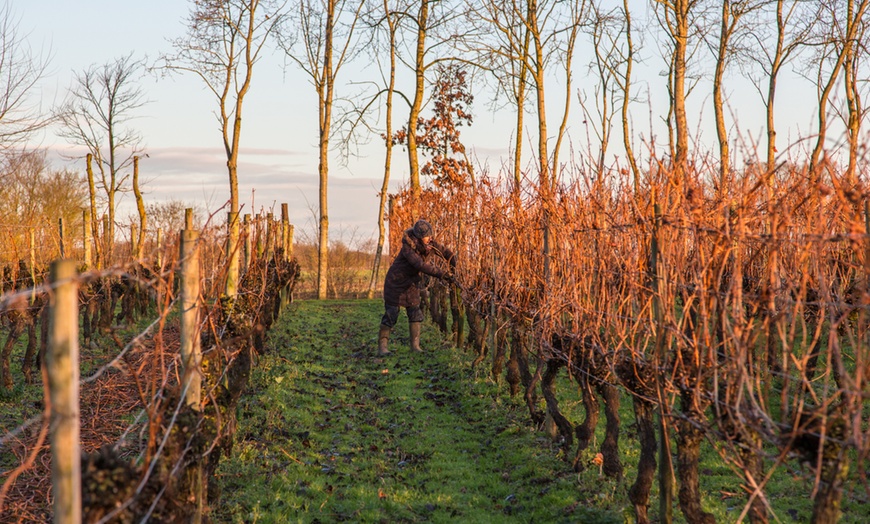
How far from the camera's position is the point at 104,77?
31.7 m

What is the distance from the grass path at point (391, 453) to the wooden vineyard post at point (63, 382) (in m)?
3.06

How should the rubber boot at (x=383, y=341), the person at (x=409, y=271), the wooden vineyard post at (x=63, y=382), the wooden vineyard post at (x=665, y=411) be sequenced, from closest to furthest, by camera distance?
the wooden vineyard post at (x=63, y=382) < the wooden vineyard post at (x=665, y=411) < the person at (x=409, y=271) < the rubber boot at (x=383, y=341)

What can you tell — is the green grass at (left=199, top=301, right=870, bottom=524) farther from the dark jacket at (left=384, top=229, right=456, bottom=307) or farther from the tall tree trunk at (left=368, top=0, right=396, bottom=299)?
the tall tree trunk at (left=368, top=0, right=396, bottom=299)

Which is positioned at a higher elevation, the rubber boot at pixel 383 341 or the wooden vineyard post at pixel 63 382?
the wooden vineyard post at pixel 63 382

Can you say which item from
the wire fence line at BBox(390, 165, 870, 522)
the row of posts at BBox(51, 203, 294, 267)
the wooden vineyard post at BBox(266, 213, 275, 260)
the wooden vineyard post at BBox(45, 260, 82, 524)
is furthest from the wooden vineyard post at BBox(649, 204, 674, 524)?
the wooden vineyard post at BBox(266, 213, 275, 260)

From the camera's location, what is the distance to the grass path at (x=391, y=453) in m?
5.76

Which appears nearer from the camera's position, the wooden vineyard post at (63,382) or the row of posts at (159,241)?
the wooden vineyard post at (63,382)

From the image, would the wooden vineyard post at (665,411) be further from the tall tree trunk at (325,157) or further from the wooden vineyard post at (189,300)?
the tall tree trunk at (325,157)

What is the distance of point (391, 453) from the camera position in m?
7.34

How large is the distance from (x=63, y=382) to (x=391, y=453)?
5192 millimetres

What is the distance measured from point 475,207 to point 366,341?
3.41 metres

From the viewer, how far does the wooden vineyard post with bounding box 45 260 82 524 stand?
2.38 m

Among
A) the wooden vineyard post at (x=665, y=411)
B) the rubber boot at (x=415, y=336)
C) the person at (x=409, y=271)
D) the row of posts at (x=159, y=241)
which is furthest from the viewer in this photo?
the rubber boot at (x=415, y=336)

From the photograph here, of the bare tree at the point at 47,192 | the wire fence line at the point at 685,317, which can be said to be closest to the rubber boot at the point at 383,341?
the wire fence line at the point at 685,317
